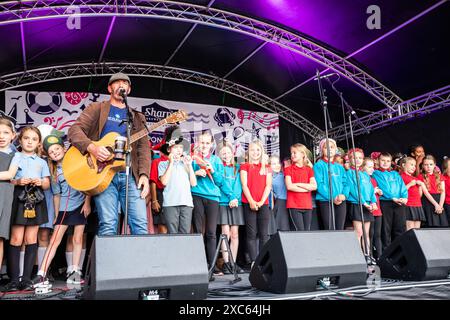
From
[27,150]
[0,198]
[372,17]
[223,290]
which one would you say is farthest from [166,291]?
[372,17]

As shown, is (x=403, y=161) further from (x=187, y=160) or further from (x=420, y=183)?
(x=187, y=160)

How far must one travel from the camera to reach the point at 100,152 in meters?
3.13

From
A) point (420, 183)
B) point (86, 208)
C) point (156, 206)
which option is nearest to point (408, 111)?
point (420, 183)

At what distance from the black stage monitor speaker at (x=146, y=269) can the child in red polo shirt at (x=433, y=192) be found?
16.9ft

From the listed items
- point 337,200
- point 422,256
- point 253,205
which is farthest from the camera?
point 337,200

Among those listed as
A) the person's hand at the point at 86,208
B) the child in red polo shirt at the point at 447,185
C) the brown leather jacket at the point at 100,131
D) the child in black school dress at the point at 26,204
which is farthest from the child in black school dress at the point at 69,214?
the child in red polo shirt at the point at 447,185

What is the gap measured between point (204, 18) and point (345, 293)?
20.3 ft

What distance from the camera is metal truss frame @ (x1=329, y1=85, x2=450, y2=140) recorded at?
8219 mm

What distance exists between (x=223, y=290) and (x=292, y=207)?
2.08 m

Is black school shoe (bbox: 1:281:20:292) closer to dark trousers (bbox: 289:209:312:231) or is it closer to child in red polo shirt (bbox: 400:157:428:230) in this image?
dark trousers (bbox: 289:209:312:231)

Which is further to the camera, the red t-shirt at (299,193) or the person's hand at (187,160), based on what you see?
the red t-shirt at (299,193)

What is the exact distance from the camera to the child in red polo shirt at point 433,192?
6.32 meters

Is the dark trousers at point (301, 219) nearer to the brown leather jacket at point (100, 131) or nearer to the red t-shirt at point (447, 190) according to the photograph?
the brown leather jacket at point (100, 131)

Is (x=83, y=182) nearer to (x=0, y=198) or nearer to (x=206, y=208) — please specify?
(x=0, y=198)
